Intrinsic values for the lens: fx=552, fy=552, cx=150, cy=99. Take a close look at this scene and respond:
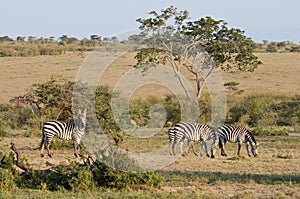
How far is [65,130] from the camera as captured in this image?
1516cm

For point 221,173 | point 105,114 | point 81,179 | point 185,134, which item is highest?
point 105,114

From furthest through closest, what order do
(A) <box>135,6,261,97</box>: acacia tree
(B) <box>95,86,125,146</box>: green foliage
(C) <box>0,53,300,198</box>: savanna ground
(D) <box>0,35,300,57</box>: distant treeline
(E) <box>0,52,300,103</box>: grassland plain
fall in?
(D) <box>0,35,300,57</box>: distant treeline, (E) <box>0,52,300,103</box>: grassland plain, (A) <box>135,6,261,97</box>: acacia tree, (B) <box>95,86,125,146</box>: green foliage, (C) <box>0,53,300,198</box>: savanna ground

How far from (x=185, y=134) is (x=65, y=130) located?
3357 mm

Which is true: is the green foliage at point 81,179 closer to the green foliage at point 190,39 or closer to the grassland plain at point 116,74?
the green foliage at point 190,39

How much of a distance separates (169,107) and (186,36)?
351 centimetres

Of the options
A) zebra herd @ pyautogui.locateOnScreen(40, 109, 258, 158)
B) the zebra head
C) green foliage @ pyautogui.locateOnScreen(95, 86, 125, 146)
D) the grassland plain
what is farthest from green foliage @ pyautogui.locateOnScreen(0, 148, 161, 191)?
the grassland plain

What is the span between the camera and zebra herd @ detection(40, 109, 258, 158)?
1503cm

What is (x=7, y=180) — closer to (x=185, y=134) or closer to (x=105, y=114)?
(x=185, y=134)

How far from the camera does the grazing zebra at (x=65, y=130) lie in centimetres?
1498

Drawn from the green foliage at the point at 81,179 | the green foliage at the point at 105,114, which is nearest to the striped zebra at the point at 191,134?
the green foliage at the point at 105,114

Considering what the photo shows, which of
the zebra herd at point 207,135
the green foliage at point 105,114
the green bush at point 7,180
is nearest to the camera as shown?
the green bush at point 7,180

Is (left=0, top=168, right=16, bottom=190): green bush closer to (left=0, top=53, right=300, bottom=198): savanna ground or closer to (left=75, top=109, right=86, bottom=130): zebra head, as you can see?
(left=0, top=53, right=300, bottom=198): savanna ground

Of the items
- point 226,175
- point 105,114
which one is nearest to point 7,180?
point 226,175

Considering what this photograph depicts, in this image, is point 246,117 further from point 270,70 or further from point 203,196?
point 270,70
